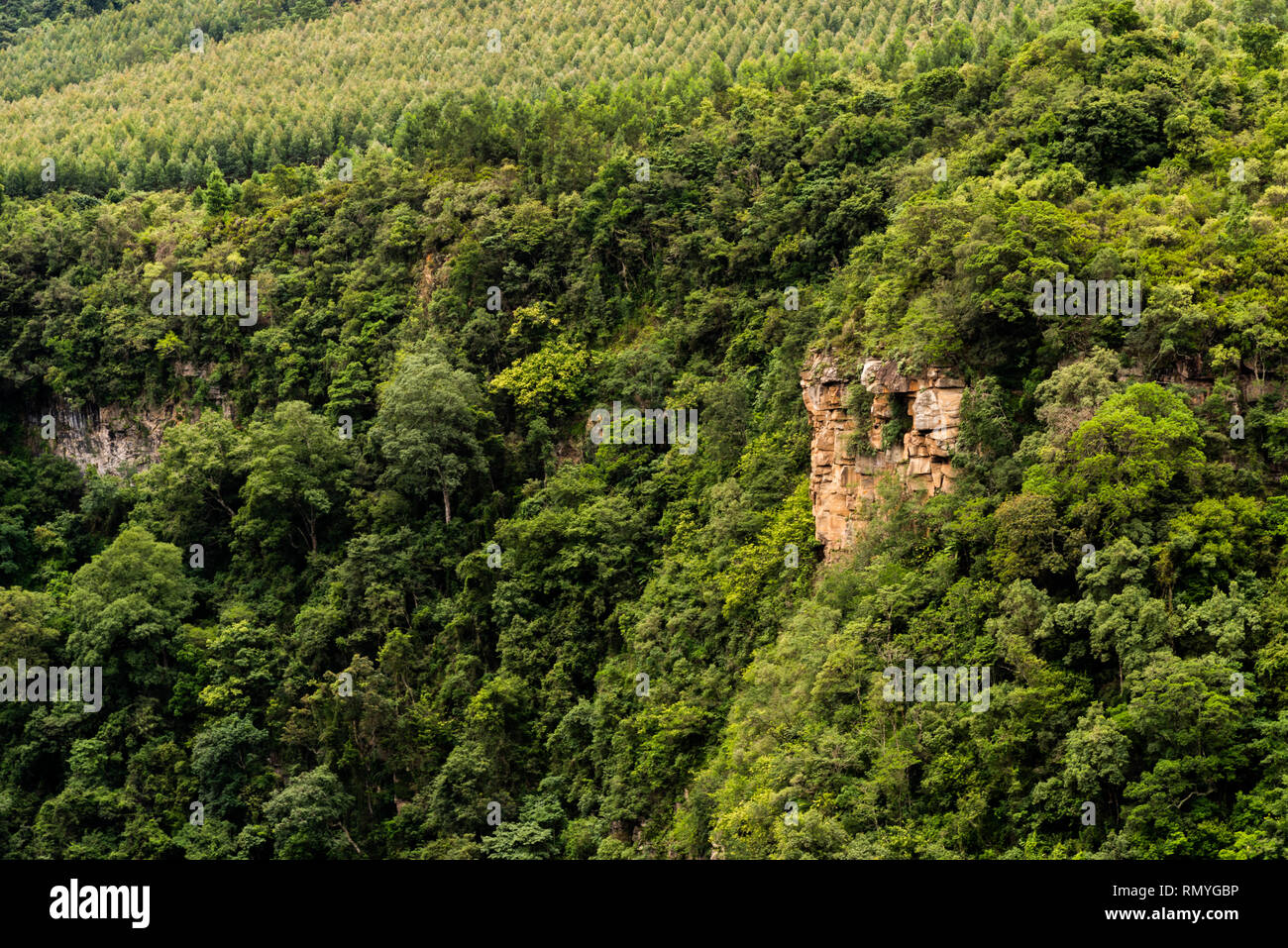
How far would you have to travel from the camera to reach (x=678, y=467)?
5284 centimetres

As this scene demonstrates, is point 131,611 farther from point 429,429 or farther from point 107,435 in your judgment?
point 107,435

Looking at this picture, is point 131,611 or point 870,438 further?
point 131,611

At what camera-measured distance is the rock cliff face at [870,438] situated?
4047cm

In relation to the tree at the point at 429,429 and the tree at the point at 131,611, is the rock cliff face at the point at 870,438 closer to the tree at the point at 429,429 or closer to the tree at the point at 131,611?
the tree at the point at 429,429

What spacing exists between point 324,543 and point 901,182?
24329 mm

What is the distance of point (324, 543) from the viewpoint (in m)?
58.5

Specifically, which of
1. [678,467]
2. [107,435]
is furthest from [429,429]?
[107,435]

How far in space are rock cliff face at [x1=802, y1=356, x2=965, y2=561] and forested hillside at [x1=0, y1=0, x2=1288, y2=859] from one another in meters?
0.48

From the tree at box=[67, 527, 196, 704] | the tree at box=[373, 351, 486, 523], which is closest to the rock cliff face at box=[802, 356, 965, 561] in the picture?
the tree at box=[373, 351, 486, 523]

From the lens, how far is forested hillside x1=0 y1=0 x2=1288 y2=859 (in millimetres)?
34250

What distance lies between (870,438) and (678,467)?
427 inches

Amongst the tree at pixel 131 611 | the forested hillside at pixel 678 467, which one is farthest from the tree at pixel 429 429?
the tree at pixel 131 611

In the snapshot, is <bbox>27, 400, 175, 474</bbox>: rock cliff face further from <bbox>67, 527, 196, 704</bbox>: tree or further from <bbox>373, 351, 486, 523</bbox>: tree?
<bbox>373, 351, 486, 523</bbox>: tree

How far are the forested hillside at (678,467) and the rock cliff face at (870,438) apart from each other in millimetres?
480
